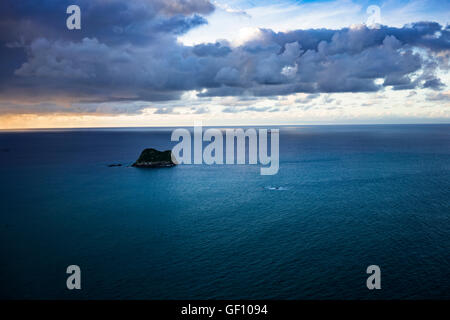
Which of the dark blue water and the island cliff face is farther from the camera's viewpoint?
the island cliff face

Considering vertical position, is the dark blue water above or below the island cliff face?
below

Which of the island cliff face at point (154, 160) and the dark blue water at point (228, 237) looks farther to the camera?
the island cliff face at point (154, 160)

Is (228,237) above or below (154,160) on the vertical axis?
below

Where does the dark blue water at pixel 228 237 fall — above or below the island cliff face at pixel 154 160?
below
